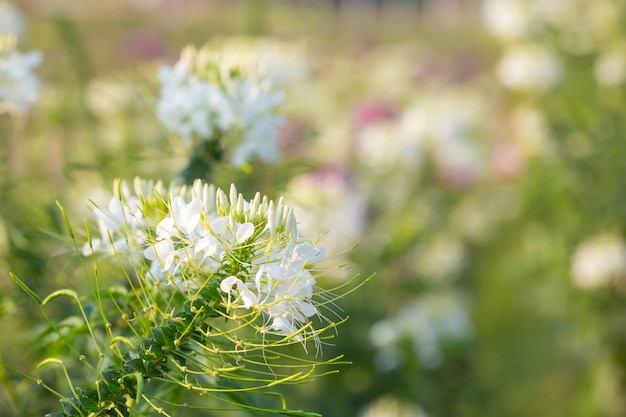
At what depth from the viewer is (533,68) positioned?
283cm

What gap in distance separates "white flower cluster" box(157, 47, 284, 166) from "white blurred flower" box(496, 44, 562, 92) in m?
1.88

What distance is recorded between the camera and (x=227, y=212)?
771 millimetres

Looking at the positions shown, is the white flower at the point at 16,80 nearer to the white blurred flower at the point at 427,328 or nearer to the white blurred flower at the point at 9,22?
the white blurred flower at the point at 9,22

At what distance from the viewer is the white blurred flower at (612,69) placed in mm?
2746

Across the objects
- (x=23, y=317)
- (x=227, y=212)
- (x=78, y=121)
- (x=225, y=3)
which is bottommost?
(x=23, y=317)

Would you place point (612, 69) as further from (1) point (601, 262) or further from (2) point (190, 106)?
(2) point (190, 106)

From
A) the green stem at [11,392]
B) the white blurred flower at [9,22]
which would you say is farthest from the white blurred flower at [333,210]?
the green stem at [11,392]

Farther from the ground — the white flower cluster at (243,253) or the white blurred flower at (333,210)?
the white blurred flower at (333,210)

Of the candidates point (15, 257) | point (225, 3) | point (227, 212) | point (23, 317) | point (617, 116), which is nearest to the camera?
point (227, 212)

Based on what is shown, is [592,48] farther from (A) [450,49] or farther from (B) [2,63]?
(A) [450,49]

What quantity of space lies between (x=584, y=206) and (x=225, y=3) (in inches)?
471

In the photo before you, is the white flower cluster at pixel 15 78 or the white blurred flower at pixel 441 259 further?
the white blurred flower at pixel 441 259

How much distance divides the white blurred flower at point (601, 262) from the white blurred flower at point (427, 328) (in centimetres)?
47

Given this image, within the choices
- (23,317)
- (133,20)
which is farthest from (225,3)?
(23,317)
